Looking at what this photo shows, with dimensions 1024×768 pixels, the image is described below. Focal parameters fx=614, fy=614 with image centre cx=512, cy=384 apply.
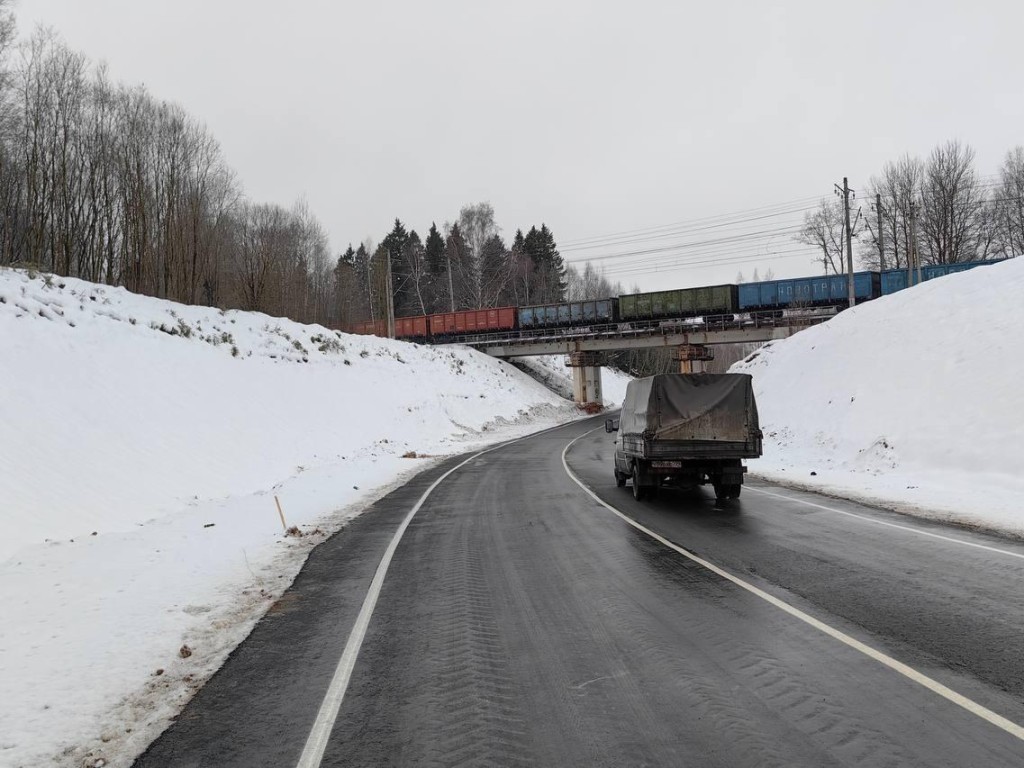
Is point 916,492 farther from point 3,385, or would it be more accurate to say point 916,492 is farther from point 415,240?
point 415,240

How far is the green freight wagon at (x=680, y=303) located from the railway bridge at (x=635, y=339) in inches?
52.6

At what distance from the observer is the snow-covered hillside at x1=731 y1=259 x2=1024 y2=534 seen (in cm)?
1284

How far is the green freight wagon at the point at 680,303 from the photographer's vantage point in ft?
171

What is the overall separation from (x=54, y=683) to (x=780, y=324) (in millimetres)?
49732

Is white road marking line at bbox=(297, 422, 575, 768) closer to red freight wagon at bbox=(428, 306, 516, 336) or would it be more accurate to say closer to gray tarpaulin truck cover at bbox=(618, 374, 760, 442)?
gray tarpaulin truck cover at bbox=(618, 374, 760, 442)

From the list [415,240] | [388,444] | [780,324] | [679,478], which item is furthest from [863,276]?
[415,240]

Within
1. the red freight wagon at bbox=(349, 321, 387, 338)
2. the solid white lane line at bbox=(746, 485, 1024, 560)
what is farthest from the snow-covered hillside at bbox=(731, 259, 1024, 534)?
the red freight wagon at bbox=(349, 321, 387, 338)

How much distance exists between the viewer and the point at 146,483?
13.2 m

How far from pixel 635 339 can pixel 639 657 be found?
5181cm

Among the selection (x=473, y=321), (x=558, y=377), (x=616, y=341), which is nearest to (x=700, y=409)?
(x=616, y=341)

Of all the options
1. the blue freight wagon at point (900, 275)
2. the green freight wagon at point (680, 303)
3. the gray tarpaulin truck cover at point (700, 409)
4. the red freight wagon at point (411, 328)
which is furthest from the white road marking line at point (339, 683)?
the red freight wagon at point (411, 328)

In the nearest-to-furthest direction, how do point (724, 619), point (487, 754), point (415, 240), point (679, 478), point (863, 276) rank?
1. point (487, 754)
2. point (724, 619)
3. point (679, 478)
4. point (863, 276)
5. point (415, 240)

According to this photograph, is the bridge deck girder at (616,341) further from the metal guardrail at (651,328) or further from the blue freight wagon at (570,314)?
the blue freight wagon at (570,314)

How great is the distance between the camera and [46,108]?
2700 cm
